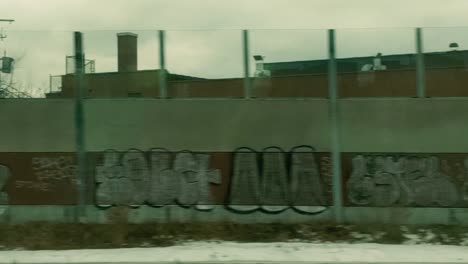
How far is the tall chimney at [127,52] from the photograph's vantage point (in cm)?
1772

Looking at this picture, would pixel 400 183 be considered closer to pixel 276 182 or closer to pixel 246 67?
pixel 276 182

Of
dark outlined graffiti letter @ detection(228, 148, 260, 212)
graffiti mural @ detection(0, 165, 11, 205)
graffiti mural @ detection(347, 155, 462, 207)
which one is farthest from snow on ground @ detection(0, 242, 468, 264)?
graffiti mural @ detection(0, 165, 11, 205)

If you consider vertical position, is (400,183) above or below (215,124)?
below

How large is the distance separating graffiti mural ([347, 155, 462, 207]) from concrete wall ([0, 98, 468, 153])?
0.34 meters

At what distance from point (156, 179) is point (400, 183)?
6190 mm

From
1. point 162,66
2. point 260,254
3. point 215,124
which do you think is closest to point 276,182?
point 215,124

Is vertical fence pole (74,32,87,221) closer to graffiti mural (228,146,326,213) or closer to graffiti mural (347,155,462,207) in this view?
graffiti mural (228,146,326,213)

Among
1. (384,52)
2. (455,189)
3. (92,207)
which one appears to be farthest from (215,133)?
(455,189)

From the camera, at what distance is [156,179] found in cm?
1744

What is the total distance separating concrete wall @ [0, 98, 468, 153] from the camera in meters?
17.4

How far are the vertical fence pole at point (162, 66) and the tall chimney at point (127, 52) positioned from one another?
63cm

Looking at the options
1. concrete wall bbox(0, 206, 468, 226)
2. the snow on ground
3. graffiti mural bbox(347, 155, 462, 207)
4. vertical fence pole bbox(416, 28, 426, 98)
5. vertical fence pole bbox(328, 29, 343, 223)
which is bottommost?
the snow on ground

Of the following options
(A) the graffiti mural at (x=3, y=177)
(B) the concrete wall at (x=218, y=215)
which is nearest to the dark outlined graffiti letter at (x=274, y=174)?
Answer: (B) the concrete wall at (x=218, y=215)

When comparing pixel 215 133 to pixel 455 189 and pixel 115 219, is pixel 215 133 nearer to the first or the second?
pixel 115 219
